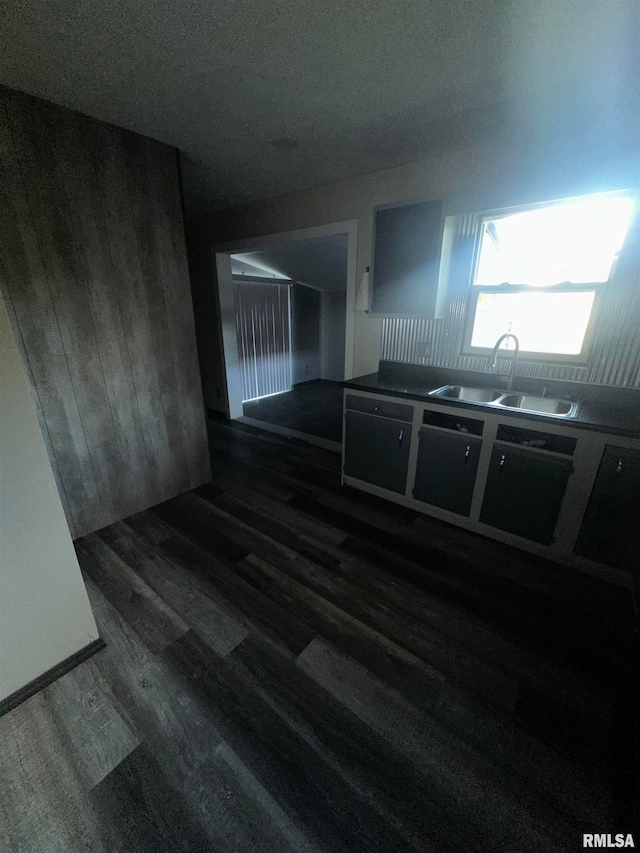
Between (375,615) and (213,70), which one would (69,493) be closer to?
(375,615)

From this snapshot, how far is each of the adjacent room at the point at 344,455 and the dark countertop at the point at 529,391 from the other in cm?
2

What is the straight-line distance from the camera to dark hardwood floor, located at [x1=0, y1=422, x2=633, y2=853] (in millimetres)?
1015

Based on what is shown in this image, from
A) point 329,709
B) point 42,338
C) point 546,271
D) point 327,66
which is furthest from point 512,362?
point 42,338

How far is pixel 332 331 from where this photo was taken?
6.50 meters

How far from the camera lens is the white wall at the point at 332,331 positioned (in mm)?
6324

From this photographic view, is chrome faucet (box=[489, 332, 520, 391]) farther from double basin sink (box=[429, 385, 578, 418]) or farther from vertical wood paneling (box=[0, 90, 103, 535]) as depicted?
vertical wood paneling (box=[0, 90, 103, 535])

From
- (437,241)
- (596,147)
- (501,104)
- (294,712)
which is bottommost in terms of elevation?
(294,712)

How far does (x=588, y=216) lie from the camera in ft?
6.63

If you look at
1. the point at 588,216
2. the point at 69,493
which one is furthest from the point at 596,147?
the point at 69,493

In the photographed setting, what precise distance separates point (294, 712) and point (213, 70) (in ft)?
9.22

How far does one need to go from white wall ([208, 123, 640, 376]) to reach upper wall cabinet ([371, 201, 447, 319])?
14 cm

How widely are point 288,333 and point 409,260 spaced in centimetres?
374

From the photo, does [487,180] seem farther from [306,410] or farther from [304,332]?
[304,332]

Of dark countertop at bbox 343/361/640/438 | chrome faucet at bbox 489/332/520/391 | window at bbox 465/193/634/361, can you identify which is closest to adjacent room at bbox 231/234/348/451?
dark countertop at bbox 343/361/640/438
